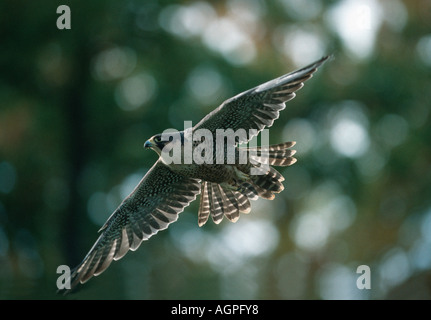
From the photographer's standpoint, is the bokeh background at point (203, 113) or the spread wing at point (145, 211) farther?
the bokeh background at point (203, 113)

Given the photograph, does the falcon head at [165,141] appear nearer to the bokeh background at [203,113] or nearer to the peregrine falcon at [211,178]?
the peregrine falcon at [211,178]

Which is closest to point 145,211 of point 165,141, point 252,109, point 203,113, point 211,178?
point 211,178

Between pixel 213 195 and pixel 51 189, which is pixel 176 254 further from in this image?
pixel 213 195

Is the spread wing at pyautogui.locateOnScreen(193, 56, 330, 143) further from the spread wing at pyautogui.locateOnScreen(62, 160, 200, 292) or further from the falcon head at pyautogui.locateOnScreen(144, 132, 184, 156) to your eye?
the spread wing at pyautogui.locateOnScreen(62, 160, 200, 292)

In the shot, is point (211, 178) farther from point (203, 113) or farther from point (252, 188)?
point (203, 113)

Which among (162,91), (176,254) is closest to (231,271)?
(176,254)

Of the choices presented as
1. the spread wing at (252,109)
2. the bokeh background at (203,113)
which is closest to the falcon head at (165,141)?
the spread wing at (252,109)

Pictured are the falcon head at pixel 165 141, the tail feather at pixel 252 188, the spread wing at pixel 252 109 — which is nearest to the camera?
the spread wing at pixel 252 109
